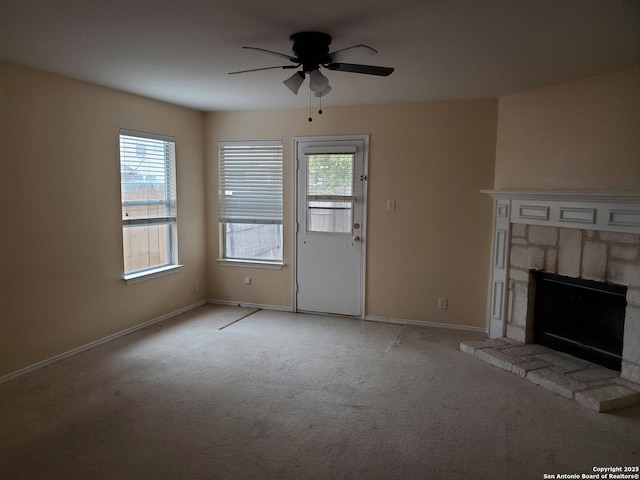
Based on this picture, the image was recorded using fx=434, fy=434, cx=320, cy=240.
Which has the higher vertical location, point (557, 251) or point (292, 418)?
point (557, 251)

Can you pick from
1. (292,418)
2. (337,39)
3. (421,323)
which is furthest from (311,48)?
(421,323)

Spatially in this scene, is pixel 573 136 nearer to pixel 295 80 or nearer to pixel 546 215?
pixel 546 215

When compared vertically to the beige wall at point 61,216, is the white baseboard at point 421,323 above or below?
below

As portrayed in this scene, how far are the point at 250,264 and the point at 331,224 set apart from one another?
3.93 ft

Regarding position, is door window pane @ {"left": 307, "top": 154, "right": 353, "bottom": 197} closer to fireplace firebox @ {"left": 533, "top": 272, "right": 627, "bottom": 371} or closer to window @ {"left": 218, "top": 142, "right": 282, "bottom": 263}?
window @ {"left": 218, "top": 142, "right": 282, "bottom": 263}

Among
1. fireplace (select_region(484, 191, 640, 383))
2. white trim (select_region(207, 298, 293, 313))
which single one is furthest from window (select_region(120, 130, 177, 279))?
fireplace (select_region(484, 191, 640, 383))

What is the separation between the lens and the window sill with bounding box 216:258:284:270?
5.41m

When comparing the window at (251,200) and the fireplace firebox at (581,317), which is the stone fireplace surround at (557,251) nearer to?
the fireplace firebox at (581,317)

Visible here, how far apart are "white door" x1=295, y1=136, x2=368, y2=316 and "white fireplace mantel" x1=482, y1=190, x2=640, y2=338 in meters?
1.44

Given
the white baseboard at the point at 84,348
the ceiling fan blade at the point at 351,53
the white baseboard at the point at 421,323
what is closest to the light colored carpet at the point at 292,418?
the white baseboard at the point at 84,348

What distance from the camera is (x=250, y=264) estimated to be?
5516 mm

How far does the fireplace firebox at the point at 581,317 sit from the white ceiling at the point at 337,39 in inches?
69.1

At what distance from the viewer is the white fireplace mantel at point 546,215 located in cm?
330

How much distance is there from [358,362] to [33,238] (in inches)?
114
